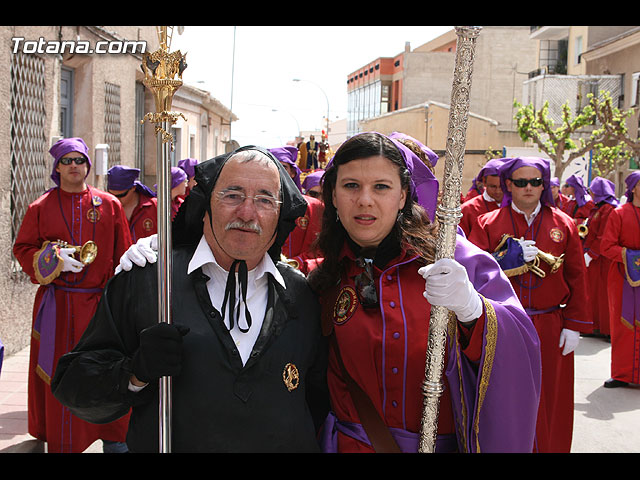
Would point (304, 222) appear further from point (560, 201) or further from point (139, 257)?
point (560, 201)

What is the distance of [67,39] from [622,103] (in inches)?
1247

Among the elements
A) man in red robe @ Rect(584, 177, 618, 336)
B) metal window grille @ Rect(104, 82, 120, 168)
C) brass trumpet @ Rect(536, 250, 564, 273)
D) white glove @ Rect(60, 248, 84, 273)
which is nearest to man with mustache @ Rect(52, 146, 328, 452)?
white glove @ Rect(60, 248, 84, 273)

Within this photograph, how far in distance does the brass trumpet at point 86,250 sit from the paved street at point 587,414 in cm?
149

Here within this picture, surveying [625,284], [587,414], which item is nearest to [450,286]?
[587,414]

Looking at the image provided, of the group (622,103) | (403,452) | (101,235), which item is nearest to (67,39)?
(101,235)

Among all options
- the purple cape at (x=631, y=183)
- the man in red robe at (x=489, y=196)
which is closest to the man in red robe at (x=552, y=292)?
the man in red robe at (x=489, y=196)

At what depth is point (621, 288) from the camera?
27.0 feet

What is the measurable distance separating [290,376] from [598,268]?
954 cm

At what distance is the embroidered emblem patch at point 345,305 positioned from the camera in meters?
2.86

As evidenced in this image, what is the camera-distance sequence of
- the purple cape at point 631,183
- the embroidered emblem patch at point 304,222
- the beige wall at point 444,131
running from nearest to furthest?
the embroidered emblem patch at point 304,222
the purple cape at point 631,183
the beige wall at point 444,131

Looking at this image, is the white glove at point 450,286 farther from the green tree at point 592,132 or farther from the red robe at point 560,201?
the green tree at point 592,132

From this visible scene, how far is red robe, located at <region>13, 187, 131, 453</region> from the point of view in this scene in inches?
225
